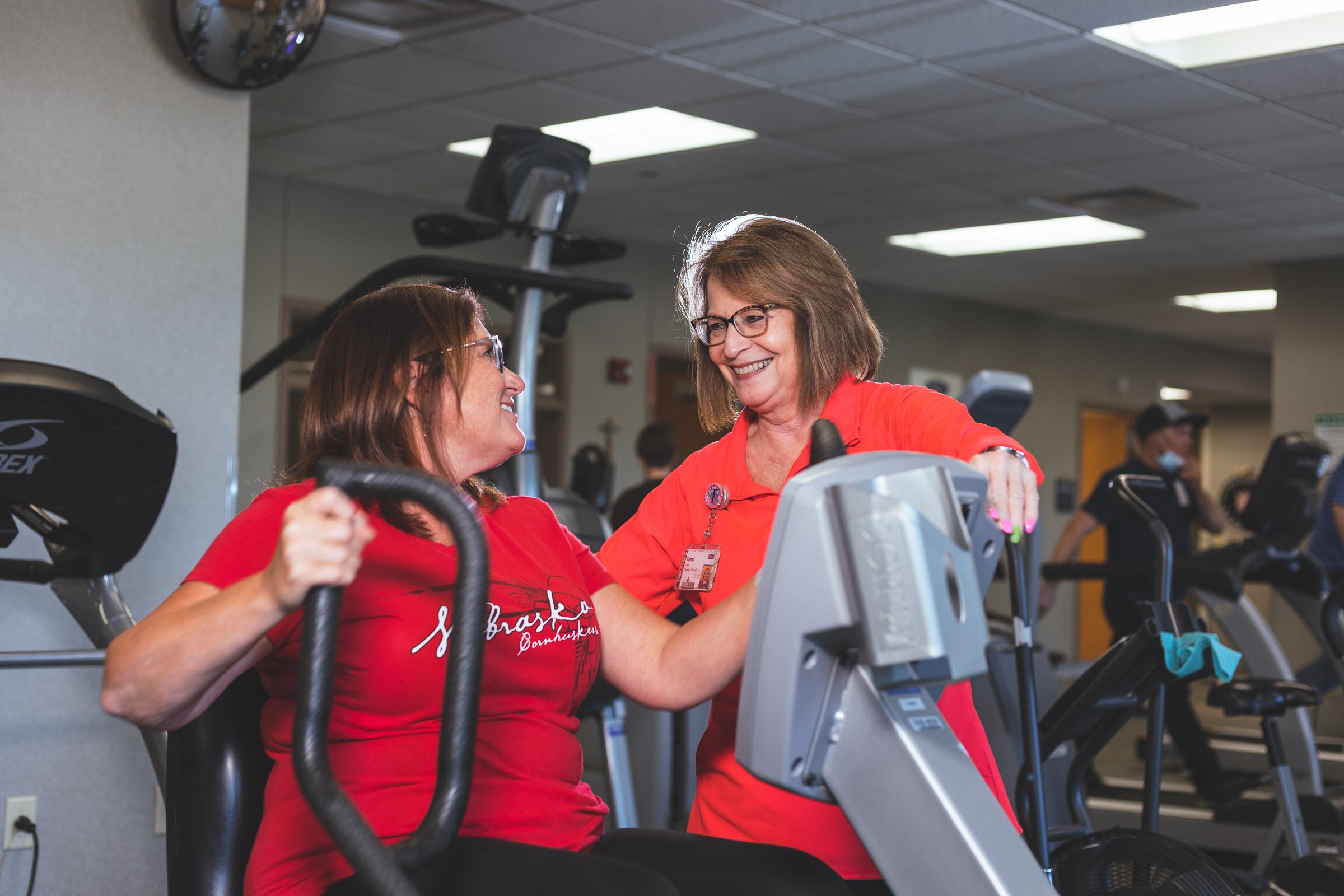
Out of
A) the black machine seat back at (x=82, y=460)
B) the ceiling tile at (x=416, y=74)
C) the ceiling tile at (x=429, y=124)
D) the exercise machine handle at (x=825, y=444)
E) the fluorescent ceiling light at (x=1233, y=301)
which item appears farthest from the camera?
the fluorescent ceiling light at (x=1233, y=301)

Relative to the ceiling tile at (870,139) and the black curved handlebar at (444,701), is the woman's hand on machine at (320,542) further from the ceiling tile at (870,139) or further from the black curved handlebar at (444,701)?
the ceiling tile at (870,139)

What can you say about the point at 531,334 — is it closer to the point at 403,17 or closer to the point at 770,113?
the point at 403,17

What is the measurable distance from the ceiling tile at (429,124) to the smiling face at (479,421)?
12.4 feet

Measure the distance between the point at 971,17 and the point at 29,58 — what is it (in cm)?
256

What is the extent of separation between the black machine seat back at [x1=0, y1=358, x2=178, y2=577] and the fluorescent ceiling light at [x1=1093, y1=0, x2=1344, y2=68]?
3.16 m

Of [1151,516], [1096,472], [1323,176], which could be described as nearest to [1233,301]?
[1096,472]

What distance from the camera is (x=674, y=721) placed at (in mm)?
3861

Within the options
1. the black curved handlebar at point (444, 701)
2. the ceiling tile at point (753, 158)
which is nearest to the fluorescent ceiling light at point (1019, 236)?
the ceiling tile at point (753, 158)

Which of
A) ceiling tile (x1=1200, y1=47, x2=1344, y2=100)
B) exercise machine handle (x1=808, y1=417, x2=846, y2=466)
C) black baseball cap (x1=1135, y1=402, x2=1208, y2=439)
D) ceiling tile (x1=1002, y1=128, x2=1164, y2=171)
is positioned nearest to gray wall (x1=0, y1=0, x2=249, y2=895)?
exercise machine handle (x1=808, y1=417, x2=846, y2=466)

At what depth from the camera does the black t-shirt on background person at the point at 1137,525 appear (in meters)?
5.18

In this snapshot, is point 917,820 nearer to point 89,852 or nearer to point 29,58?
point 89,852

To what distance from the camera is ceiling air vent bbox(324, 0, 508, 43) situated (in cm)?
392

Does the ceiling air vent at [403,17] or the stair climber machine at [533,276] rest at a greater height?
the ceiling air vent at [403,17]

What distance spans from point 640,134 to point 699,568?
3986 mm
